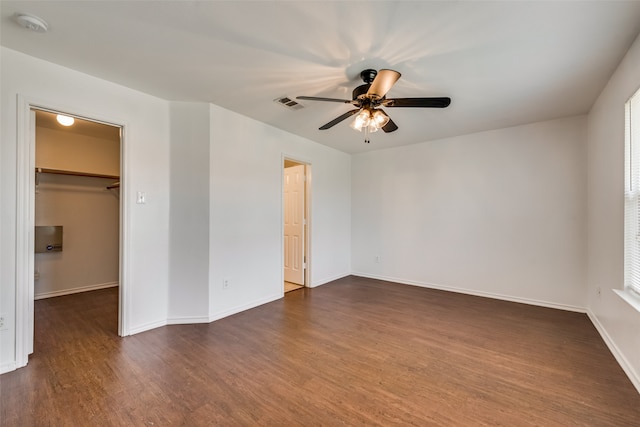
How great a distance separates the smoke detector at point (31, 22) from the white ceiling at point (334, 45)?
0.11 ft

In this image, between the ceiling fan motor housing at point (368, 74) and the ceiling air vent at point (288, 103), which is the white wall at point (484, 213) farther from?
the ceiling fan motor housing at point (368, 74)

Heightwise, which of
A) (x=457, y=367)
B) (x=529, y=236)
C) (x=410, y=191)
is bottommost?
(x=457, y=367)

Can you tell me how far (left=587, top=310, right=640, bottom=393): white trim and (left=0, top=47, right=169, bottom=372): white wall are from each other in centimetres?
411

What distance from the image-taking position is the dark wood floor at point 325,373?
65.9 inches

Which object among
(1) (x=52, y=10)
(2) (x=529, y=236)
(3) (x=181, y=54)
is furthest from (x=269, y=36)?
(2) (x=529, y=236)

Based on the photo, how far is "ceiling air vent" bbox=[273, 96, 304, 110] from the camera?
9.69 ft

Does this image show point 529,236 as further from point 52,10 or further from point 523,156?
point 52,10

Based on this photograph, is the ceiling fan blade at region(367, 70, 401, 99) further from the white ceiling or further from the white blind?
the white blind

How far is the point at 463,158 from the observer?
427 cm

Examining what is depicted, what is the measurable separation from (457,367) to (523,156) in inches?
122

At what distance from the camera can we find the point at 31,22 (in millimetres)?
1787

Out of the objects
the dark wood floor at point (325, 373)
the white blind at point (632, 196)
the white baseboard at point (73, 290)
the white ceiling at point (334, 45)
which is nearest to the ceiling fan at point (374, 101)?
the white ceiling at point (334, 45)

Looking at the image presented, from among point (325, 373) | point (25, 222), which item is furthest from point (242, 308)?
point (25, 222)

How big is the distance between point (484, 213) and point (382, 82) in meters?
2.99
